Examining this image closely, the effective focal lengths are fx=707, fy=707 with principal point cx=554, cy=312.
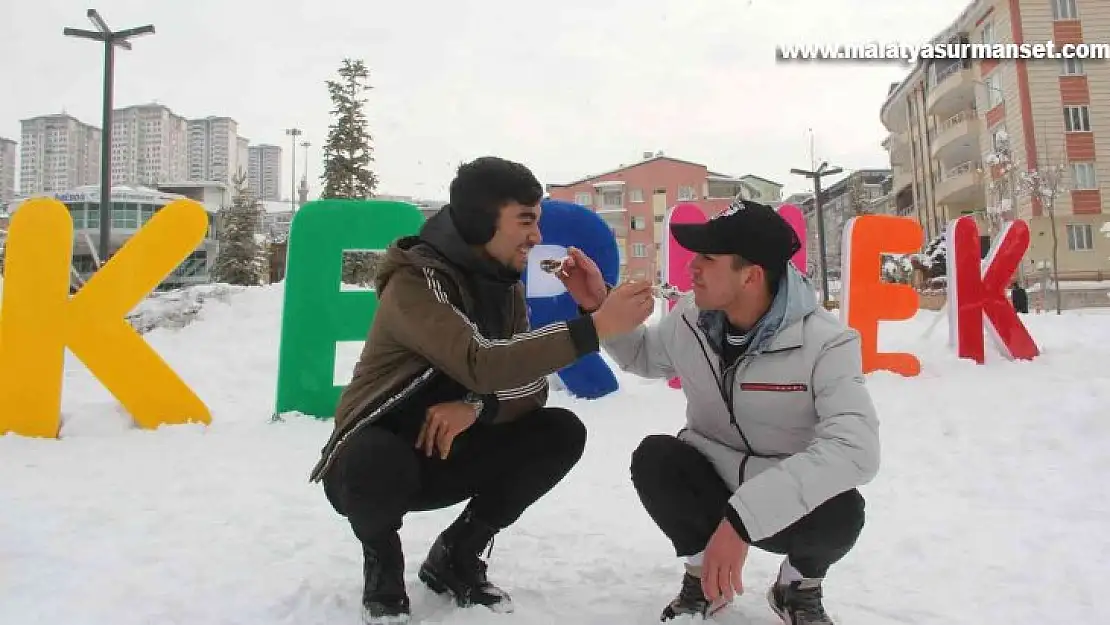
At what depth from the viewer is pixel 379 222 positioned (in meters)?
5.99

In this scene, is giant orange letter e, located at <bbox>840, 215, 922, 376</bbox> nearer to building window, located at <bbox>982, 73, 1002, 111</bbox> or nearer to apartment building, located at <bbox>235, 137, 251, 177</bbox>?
building window, located at <bbox>982, 73, 1002, 111</bbox>

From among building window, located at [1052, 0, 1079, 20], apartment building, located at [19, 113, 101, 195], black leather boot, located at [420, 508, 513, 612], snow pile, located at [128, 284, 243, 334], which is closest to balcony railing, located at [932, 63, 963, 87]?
building window, located at [1052, 0, 1079, 20]

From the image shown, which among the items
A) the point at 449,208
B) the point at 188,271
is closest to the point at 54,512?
the point at 449,208

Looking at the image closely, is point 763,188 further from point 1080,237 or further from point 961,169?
point 1080,237

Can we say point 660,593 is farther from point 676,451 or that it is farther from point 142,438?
point 142,438

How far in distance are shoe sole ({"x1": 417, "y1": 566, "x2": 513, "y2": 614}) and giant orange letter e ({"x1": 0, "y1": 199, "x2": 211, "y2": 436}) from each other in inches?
155

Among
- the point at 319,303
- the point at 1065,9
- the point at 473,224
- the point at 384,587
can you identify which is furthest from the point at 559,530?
the point at 1065,9

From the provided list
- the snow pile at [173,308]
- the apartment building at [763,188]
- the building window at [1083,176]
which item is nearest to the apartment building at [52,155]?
the apartment building at [763,188]

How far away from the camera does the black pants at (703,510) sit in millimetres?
1907

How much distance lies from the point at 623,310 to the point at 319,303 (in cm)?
441

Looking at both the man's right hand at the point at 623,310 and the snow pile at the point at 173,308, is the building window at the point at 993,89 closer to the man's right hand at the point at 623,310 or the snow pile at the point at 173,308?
the snow pile at the point at 173,308

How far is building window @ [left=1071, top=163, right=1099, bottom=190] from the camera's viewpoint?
27828 mm

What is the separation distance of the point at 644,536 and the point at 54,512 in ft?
8.72

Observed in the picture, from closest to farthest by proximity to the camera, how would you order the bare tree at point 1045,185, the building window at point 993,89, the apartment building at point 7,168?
the bare tree at point 1045,185 < the building window at point 993,89 < the apartment building at point 7,168
